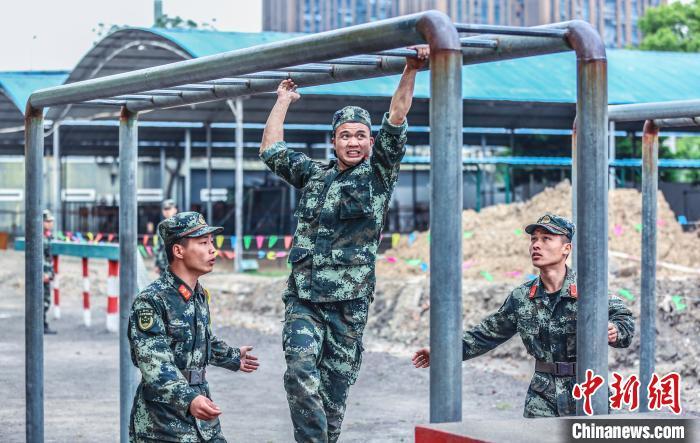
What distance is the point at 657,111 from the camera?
25.4 feet

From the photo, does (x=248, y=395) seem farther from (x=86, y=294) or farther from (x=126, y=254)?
(x=86, y=294)

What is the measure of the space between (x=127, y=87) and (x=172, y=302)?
1321mm

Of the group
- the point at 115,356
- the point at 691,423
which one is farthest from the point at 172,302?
the point at 115,356

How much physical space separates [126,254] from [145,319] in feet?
5.27

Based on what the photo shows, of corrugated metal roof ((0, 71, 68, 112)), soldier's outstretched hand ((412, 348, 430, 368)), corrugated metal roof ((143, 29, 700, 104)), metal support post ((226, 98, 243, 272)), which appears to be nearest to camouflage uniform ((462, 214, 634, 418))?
soldier's outstretched hand ((412, 348, 430, 368))

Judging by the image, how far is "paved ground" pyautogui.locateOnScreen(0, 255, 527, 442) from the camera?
993 centimetres

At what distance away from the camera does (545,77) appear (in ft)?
102

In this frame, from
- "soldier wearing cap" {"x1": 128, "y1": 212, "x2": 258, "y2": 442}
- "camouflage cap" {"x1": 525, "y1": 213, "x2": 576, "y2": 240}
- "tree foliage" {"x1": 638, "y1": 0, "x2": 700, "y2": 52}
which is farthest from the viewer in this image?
"tree foliage" {"x1": 638, "y1": 0, "x2": 700, "y2": 52}

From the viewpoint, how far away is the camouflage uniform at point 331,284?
20.2 feet

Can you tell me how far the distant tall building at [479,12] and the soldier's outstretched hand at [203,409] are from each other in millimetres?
104948

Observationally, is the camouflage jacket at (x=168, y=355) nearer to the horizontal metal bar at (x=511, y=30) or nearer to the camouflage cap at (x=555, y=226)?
the camouflage cap at (x=555, y=226)

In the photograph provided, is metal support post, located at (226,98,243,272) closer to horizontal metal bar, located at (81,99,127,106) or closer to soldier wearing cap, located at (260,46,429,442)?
horizontal metal bar, located at (81,99,127,106)

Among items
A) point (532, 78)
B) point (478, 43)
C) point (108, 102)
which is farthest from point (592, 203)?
point (532, 78)

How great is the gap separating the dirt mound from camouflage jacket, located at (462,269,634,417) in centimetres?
1432
